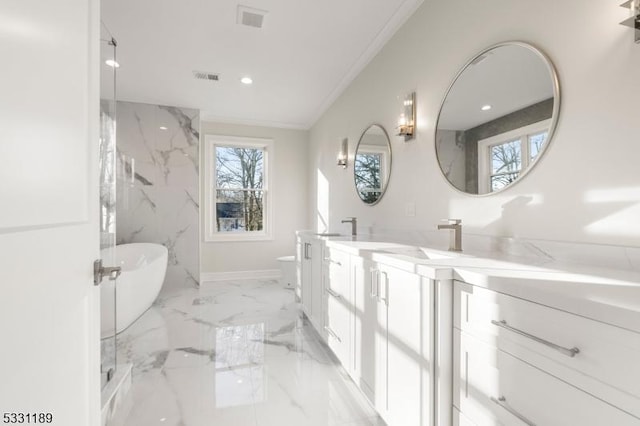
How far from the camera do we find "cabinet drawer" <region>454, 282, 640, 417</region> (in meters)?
0.63

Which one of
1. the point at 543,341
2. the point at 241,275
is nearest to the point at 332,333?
the point at 543,341

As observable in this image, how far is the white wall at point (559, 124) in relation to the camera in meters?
1.08

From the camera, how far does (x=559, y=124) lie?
Answer: 4.21 ft

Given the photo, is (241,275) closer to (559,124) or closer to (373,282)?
(373,282)

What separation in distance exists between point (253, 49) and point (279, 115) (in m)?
1.88

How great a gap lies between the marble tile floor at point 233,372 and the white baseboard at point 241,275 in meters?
1.32

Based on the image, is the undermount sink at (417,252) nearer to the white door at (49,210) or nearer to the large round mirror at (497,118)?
the large round mirror at (497,118)

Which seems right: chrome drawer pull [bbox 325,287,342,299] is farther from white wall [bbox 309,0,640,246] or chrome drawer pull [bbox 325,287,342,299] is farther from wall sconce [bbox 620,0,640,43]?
wall sconce [bbox 620,0,640,43]

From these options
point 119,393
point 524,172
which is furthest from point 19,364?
point 524,172

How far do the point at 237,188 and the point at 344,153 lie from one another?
2281mm

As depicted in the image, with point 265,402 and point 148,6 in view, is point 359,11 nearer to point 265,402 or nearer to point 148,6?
point 148,6

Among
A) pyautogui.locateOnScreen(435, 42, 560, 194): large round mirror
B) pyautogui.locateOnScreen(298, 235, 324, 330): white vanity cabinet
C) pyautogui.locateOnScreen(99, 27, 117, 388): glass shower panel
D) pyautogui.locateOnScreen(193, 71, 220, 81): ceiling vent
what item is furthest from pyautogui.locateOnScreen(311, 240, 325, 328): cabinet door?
pyautogui.locateOnScreen(193, 71, 220, 81): ceiling vent

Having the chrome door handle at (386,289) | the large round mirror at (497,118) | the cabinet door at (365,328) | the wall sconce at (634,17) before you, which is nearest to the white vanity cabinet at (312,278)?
the cabinet door at (365,328)

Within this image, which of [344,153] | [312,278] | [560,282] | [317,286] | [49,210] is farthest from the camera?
[344,153]
